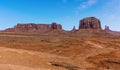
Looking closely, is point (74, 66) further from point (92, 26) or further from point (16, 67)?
point (92, 26)

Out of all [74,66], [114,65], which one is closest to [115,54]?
[114,65]

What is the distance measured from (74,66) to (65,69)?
1.60 meters

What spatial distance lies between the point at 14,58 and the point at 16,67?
4.34 metres

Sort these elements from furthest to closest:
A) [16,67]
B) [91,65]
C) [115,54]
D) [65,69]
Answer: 1. [115,54]
2. [91,65]
3. [65,69]
4. [16,67]

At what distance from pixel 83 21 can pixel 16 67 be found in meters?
164

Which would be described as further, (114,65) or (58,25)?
(58,25)

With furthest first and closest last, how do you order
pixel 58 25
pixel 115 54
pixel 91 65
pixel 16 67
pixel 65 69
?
pixel 58 25
pixel 115 54
pixel 91 65
pixel 65 69
pixel 16 67

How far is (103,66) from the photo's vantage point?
91.4ft

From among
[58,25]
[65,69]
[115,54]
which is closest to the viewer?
[65,69]

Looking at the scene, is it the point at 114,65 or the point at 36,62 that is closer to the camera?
the point at 36,62

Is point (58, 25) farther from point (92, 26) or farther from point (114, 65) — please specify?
point (114, 65)

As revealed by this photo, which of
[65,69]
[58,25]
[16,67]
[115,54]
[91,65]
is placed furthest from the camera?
[58,25]

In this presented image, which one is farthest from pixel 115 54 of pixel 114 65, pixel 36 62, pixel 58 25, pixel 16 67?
pixel 58 25

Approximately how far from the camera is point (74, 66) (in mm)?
25391
